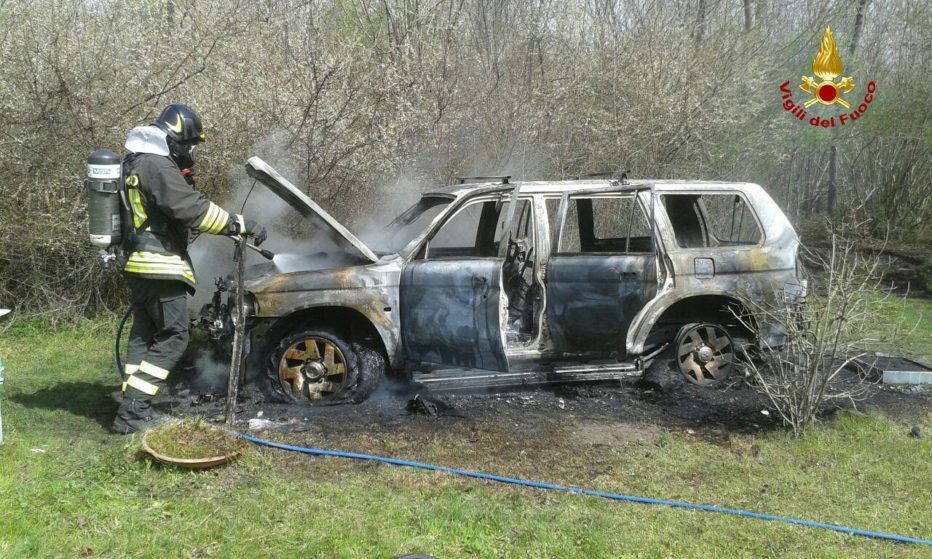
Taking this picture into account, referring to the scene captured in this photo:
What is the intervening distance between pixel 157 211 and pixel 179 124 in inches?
24.8

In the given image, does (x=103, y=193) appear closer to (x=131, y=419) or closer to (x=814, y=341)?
(x=131, y=419)

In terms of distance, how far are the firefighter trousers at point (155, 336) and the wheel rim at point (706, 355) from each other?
4.00 metres

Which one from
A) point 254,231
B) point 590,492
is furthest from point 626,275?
point 254,231

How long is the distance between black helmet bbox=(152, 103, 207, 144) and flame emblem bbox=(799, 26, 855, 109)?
44.7ft

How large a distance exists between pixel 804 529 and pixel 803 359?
1585 millimetres

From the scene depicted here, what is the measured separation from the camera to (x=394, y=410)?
18.7ft

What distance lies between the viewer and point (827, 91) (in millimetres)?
16047

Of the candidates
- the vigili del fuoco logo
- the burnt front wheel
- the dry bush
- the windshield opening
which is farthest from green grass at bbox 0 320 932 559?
the vigili del fuoco logo

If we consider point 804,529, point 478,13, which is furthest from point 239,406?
point 478,13

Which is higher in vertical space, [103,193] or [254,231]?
[103,193]

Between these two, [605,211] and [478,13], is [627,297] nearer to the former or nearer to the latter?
[605,211]

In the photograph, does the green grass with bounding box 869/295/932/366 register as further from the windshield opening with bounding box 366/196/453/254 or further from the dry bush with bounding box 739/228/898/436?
the windshield opening with bounding box 366/196/453/254

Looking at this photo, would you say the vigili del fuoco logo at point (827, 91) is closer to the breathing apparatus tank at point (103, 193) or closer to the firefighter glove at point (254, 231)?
the firefighter glove at point (254, 231)

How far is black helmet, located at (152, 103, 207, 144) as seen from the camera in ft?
16.7
